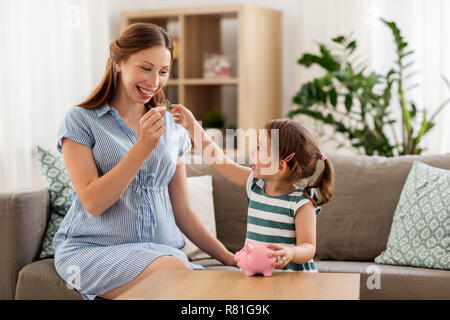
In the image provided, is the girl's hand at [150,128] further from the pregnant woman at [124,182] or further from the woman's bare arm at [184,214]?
the woman's bare arm at [184,214]

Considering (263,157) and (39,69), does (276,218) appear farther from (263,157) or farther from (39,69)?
(39,69)

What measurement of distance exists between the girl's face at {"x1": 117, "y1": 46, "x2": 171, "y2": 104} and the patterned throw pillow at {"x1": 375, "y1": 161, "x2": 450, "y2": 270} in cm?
107

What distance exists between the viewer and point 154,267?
165 cm

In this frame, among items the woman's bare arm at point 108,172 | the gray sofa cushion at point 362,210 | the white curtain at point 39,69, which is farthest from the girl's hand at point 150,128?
the white curtain at point 39,69

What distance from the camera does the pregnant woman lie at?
1.67 meters

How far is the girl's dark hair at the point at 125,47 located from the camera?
1771 mm

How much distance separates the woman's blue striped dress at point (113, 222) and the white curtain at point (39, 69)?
149cm

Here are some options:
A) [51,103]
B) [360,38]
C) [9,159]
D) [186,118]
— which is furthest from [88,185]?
[360,38]

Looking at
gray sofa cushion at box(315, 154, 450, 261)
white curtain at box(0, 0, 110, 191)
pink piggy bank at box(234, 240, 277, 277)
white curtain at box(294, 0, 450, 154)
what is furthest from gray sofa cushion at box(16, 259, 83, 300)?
white curtain at box(294, 0, 450, 154)

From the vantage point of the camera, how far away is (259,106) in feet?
12.5

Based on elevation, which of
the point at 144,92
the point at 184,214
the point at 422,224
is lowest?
the point at 422,224

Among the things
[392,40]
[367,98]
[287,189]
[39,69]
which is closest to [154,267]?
[287,189]

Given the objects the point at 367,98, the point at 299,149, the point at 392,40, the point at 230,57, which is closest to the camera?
the point at 299,149

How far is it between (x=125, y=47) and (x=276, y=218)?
68cm
